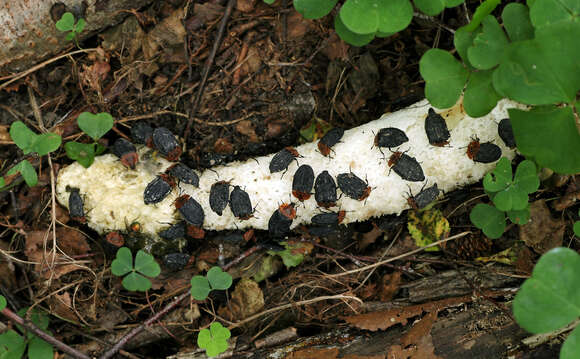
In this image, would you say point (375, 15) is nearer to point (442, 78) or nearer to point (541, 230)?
point (442, 78)

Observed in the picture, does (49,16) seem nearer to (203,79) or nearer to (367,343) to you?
(203,79)

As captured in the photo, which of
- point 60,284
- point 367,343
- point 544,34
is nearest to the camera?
point 544,34

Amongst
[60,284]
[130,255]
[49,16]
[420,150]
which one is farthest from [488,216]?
[49,16]

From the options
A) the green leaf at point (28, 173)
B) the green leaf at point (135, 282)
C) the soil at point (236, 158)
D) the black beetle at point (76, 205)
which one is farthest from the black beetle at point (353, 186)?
the green leaf at point (28, 173)

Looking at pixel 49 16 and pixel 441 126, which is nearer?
pixel 441 126

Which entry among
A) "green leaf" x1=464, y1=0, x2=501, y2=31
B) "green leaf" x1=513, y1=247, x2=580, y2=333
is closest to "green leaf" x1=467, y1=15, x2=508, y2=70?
"green leaf" x1=464, y1=0, x2=501, y2=31

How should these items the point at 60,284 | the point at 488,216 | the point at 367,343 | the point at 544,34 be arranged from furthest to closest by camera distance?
1. the point at 60,284
2. the point at 488,216
3. the point at 367,343
4. the point at 544,34
